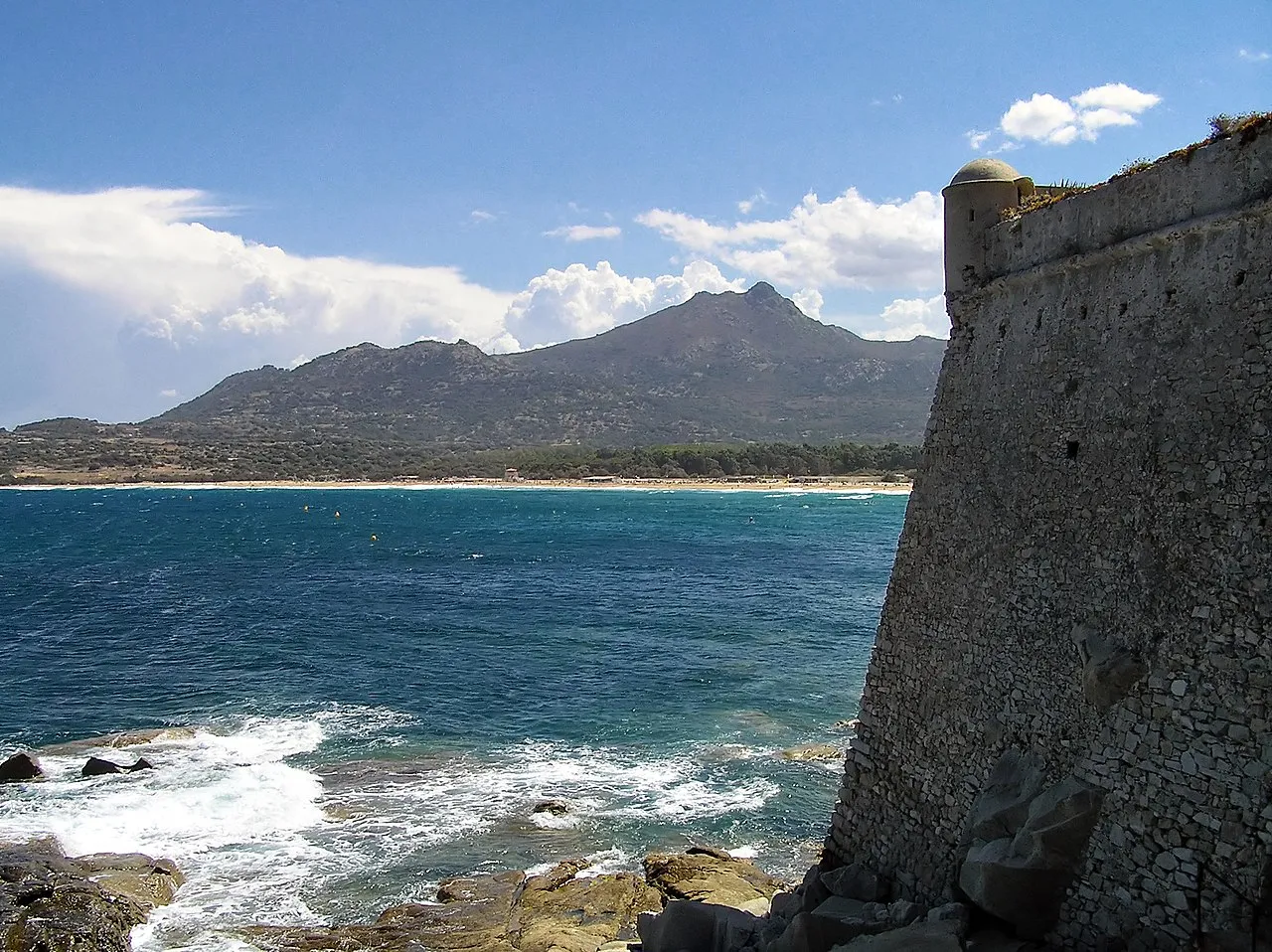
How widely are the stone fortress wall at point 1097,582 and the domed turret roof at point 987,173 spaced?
Result: 1.7 inches

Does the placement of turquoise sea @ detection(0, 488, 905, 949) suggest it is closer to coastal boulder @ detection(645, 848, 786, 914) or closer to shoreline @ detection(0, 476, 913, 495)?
coastal boulder @ detection(645, 848, 786, 914)

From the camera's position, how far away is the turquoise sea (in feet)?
71.1

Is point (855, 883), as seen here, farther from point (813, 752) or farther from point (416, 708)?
point (416, 708)

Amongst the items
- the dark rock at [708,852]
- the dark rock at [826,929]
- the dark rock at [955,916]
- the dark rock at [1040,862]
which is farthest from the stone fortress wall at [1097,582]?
the dark rock at [708,852]

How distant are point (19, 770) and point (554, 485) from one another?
527 feet

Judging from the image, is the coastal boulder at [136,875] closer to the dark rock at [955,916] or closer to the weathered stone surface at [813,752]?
the dark rock at [955,916]

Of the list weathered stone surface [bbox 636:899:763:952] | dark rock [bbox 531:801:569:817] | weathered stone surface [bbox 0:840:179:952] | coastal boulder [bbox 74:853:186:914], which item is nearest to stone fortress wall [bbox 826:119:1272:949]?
weathered stone surface [bbox 636:899:763:952]

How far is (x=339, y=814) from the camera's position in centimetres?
2358

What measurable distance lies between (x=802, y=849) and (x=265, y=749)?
51.9 ft

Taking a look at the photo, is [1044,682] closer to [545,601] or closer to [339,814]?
[339,814]

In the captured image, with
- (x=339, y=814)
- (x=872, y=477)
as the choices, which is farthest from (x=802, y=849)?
(x=872, y=477)

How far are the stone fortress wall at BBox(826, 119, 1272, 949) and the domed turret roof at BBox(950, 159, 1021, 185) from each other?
43 millimetres

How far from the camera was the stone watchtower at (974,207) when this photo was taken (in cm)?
1433

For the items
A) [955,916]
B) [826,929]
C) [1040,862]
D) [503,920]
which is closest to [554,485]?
[503,920]
